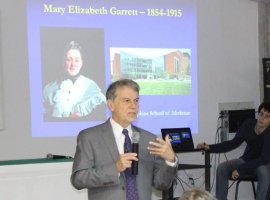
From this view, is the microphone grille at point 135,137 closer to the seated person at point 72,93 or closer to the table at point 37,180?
the table at point 37,180

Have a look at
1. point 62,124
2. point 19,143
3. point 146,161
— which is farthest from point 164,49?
point 146,161

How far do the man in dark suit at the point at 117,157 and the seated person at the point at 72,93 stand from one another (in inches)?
124

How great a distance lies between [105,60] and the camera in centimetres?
564

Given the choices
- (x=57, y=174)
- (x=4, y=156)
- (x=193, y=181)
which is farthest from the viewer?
(x=193, y=181)

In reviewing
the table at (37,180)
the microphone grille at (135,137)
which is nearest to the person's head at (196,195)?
the microphone grille at (135,137)

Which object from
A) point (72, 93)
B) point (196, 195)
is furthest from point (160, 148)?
point (72, 93)

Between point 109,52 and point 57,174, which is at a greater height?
point 109,52

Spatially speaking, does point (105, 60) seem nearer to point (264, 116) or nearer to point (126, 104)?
point (264, 116)

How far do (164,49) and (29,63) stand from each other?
1.68 metres

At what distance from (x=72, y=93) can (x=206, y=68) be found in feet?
6.10

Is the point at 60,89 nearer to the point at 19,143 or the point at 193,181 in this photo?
the point at 19,143

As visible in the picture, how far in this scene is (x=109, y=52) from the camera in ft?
18.5

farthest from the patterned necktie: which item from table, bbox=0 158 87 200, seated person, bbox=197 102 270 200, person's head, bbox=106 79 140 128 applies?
seated person, bbox=197 102 270 200

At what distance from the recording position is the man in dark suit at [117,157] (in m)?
2.15
